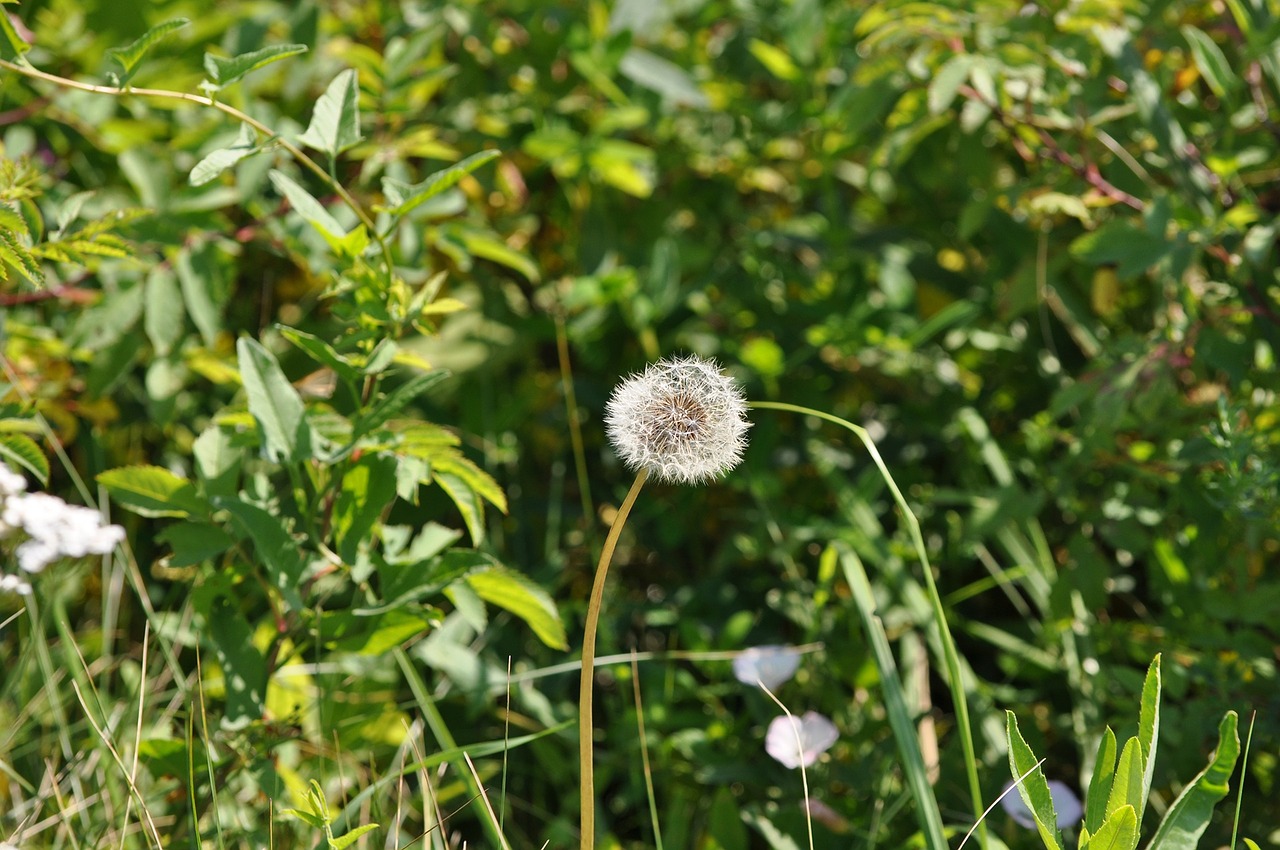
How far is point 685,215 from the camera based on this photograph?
260cm

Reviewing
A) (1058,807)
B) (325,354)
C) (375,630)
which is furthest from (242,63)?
(1058,807)

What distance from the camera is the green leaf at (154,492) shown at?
146 centimetres

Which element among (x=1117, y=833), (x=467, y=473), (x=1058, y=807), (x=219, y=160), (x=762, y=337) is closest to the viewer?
(x=1117, y=833)

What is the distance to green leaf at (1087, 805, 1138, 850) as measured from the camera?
1.11 metres

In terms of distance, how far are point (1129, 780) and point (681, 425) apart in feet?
1.93

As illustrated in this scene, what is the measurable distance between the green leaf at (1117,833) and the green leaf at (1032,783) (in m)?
0.04

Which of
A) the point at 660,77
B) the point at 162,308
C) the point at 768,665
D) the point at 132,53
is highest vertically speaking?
the point at 132,53

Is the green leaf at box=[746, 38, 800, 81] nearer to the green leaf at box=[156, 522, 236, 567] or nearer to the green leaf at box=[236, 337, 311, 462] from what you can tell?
the green leaf at box=[236, 337, 311, 462]

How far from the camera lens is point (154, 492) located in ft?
4.85

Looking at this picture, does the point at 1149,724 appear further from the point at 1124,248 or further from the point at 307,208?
the point at 307,208

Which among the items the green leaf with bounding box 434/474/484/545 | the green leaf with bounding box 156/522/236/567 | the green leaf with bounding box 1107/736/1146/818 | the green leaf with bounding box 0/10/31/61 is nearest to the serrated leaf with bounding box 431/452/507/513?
the green leaf with bounding box 434/474/484/545

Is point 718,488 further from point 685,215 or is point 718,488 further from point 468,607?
point 468,607

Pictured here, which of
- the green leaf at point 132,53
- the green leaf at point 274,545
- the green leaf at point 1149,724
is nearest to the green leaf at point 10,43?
the green leaf at point 132,53

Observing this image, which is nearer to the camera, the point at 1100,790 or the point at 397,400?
the point at 1100,790
